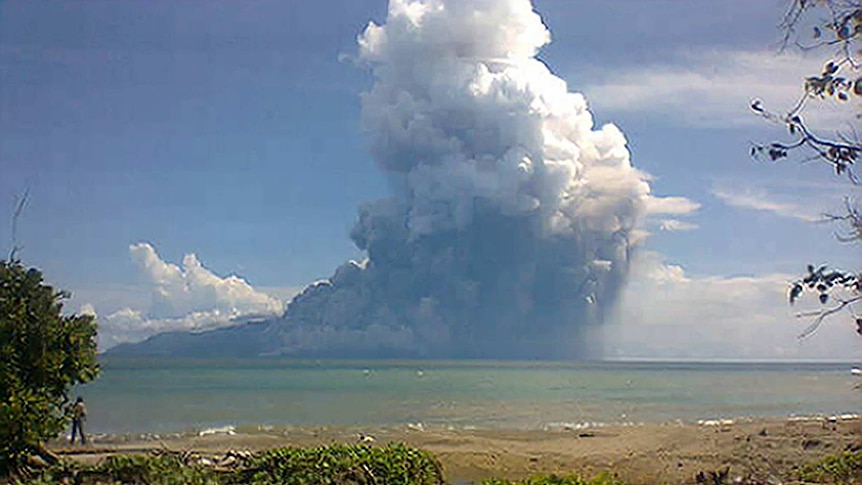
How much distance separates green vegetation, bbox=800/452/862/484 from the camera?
11.8m

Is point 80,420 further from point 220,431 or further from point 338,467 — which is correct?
point 338,467

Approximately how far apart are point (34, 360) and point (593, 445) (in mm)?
19498

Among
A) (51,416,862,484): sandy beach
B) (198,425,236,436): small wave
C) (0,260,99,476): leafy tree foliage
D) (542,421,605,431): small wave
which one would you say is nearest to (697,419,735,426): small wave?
(51,416,862,484): sandy beach

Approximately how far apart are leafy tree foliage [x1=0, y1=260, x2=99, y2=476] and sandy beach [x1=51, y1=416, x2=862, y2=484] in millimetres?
3629

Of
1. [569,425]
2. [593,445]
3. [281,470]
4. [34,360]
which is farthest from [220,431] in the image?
[281,470]

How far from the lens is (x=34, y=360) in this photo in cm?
1516

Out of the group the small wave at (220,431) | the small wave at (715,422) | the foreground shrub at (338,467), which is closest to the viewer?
the foreground shrub at (338,467)

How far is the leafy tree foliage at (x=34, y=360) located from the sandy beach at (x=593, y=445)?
143 inches

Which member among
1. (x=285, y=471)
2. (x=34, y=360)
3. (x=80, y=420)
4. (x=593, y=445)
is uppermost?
(x=34, y=360)

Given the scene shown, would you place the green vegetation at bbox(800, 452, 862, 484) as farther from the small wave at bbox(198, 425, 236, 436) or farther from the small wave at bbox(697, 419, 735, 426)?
the small wave at bbox(697, 419, 735, 426)

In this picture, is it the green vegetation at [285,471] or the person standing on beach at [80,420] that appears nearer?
the green vegetation at [285,471]

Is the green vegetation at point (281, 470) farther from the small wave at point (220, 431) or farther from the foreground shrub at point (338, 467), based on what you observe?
the small wave at point (220, 431)

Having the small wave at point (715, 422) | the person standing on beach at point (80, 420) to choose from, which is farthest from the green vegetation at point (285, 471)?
the small wave at point (715, 422)

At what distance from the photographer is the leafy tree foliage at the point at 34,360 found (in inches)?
532
